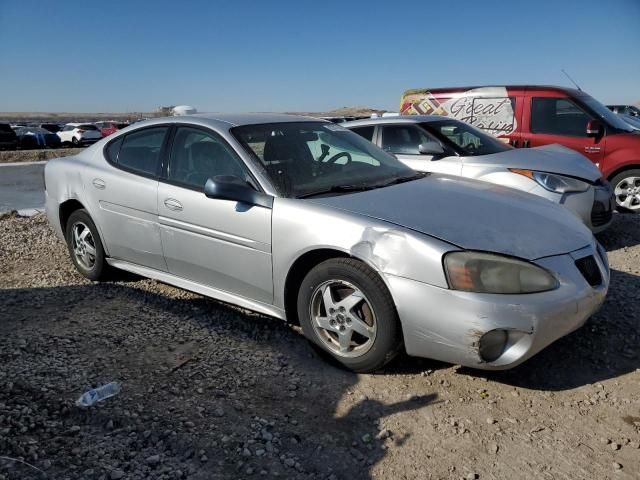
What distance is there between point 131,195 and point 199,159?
65 centimetres

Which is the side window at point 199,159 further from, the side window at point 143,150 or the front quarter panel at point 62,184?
the front quarter panel at point 62,184

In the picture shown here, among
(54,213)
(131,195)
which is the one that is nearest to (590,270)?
(131,195)

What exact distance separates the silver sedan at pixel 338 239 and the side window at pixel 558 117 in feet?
13.8

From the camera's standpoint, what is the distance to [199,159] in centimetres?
385

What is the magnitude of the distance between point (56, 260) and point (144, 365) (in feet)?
9.63

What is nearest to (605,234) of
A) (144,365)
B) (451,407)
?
(451,407)

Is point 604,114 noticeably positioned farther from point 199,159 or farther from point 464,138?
point 199,159

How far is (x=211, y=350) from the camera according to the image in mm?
3416

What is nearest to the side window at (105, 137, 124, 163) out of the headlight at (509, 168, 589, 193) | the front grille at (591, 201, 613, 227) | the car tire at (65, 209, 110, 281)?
the car tire at (65, 209, 110, 281)

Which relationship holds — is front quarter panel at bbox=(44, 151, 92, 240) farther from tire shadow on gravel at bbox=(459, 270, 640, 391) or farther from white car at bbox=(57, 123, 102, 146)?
white car at bbox=(57, 123, 102, 146)

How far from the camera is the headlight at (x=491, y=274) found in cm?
268

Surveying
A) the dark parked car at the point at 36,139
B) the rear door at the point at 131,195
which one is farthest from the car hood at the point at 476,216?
the dark parked car at the point at 36,139

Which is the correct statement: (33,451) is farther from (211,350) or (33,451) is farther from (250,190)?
(250,190)

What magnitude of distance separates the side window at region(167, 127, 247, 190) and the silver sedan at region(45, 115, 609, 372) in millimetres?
10
